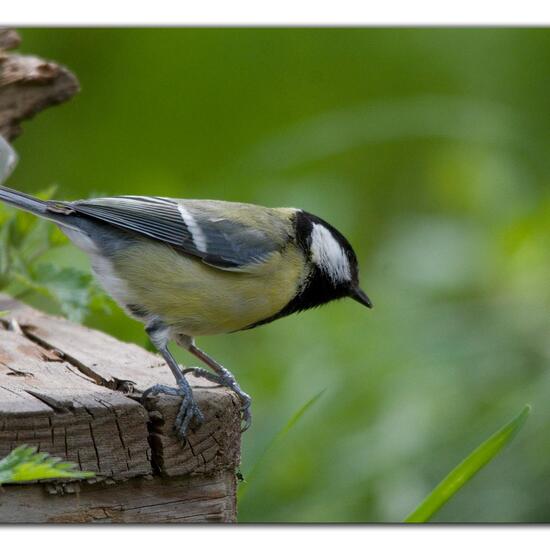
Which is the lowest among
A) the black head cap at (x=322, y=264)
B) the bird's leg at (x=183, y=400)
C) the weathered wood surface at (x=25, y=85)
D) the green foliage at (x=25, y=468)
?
the bird's leg at (x=183, y=400)

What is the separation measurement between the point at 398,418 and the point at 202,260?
0.80 metres

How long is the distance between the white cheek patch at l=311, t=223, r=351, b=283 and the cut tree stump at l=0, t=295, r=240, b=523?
1.02 ft

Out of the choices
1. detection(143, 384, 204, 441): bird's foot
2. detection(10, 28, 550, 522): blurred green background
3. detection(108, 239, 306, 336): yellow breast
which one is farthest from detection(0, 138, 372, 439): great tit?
detection(10, 28, 550, 522): blurred green background

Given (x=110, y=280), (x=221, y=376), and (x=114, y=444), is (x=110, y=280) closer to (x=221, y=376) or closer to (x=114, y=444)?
(x=221, y=376)

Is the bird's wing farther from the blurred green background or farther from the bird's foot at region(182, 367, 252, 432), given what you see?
the blurred green background

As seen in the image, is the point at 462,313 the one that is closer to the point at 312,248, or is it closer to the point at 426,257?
the point at 426,257

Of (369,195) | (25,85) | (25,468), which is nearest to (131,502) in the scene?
(25,468)

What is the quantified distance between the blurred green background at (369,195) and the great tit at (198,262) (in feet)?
1.55

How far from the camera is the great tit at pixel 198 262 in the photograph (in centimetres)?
149

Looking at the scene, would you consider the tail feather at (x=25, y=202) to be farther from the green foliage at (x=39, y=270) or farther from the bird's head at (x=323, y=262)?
the bird's head at (x=323, y=262)

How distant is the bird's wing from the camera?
153cm

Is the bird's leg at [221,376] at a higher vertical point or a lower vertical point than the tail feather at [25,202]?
lower

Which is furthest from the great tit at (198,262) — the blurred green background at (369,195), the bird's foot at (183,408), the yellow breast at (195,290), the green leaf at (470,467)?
the blurred green background at (369,195)

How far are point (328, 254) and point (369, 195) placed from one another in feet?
3.05
